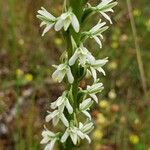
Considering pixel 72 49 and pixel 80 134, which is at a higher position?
pixel 72 49

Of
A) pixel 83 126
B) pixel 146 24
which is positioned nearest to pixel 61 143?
pixel 83 126

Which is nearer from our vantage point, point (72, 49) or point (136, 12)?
point (72, 49)

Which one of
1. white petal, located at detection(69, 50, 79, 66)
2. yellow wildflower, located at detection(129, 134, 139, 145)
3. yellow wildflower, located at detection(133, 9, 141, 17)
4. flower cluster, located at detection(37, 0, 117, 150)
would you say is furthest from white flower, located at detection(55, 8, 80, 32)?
yellow wildflower, located at detection(133, 9, 141, 17)

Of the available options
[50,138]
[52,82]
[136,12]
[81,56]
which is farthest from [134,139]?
[81,56]

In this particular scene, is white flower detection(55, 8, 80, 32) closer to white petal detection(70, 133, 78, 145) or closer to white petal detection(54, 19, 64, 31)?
white petal detection(54, 19, 64, 31)

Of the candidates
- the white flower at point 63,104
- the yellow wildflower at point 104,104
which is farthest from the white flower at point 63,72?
the yellow wildflower at point 104,104

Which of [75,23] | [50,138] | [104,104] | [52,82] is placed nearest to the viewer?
[75,23]

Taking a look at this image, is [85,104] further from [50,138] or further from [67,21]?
[67,21]
